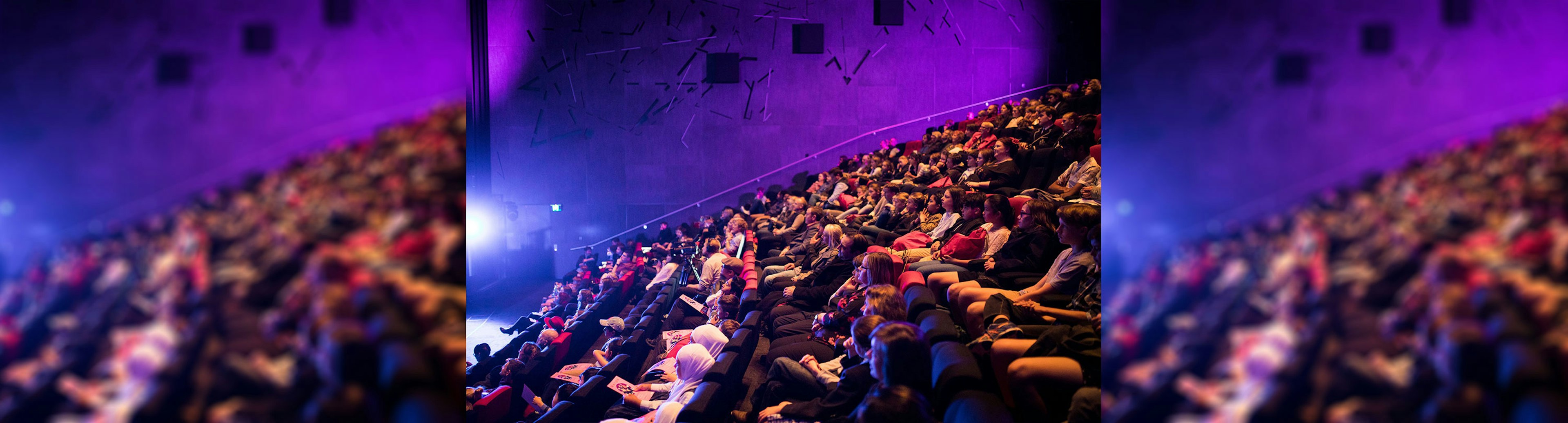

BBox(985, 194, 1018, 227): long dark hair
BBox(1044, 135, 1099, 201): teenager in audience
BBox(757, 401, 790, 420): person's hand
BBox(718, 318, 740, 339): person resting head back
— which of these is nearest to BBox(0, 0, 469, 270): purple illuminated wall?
BBox(757, 401, 790, 420): person's hand

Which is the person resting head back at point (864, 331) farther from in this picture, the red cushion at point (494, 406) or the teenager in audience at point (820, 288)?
the red cushion at point (494, 406)

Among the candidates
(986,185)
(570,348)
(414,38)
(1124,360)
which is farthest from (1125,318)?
(570,348)

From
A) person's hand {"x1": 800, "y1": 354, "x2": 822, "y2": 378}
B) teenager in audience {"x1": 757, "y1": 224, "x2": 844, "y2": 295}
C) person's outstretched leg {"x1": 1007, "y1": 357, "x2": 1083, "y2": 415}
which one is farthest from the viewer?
teenager in audience {"x1": 757, "y1": 224, "x2": 844, "y2": 295}

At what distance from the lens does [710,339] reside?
346 centimetres

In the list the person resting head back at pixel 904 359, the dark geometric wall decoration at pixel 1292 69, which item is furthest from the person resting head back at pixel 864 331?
the dark geometric wall decoration at pixel 1292 69

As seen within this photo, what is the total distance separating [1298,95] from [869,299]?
181 centimetres

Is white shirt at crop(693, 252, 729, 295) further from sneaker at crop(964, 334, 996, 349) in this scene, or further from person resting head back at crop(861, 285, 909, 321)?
sneaker at crop(964, 334, 996, 349)

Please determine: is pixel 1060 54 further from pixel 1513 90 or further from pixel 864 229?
pixel 1513 90

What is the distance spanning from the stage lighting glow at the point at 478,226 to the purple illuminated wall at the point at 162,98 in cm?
556

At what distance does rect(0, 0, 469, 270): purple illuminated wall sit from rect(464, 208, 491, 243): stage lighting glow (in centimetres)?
556

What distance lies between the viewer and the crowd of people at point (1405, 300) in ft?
2.45

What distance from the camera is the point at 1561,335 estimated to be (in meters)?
0.75

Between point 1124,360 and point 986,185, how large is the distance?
3.14 meters

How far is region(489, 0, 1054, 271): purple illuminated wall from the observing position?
225 inches
